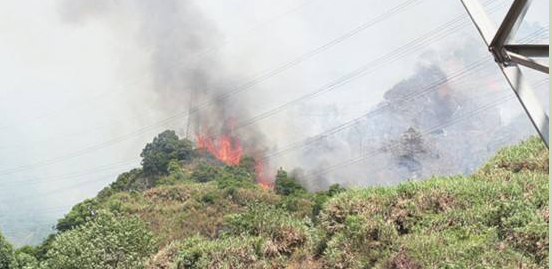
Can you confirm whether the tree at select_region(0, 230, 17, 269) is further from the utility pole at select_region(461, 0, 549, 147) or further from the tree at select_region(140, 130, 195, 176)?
the tree at select_region(140, 130, 195, 176)

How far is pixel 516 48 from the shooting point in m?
3.06

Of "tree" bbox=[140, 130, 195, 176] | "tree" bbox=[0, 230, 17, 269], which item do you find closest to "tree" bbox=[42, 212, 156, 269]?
"tree" bbox=[0, 230, 17, 269]

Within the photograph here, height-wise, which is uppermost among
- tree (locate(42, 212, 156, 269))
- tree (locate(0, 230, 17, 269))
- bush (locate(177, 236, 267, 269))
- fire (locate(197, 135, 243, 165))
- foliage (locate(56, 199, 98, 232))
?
fire (locate(197, 135, 243, 165))

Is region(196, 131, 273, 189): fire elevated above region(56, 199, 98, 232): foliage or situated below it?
above

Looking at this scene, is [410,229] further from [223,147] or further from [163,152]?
[223,147]

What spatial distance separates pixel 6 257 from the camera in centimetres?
3234

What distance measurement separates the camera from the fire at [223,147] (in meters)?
102

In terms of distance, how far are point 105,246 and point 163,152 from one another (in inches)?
2638

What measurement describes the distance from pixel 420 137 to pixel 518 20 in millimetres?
112842

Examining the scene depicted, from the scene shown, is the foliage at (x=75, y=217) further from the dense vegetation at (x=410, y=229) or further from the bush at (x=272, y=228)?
the bush at (x=272, y=228)

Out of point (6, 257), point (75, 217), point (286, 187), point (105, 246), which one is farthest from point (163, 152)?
point (105, 246)

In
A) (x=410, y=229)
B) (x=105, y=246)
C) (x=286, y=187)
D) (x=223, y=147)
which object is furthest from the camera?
(x=223, y=147)

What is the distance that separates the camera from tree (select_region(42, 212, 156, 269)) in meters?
22.1

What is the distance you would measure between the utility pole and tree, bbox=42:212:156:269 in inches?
787
